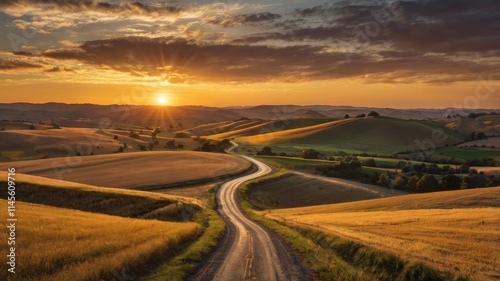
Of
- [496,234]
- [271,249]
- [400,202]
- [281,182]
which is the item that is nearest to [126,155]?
[281,182]

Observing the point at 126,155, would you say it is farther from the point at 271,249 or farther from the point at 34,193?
the point at 271,249

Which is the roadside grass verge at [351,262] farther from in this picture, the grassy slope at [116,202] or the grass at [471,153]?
the grass at [471,153]

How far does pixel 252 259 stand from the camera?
23.7 meters

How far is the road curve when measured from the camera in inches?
790

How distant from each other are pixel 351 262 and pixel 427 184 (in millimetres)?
71897

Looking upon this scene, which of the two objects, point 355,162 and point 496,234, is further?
point 355,162

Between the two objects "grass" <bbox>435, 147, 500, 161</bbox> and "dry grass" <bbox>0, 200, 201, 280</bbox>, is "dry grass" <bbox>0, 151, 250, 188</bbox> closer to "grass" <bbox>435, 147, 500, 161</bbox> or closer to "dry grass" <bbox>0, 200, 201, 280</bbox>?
"dry grass" <bbox>0, 200, 201, 280</bbox>

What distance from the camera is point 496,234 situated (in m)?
25.7

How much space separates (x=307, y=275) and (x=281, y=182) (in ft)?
213

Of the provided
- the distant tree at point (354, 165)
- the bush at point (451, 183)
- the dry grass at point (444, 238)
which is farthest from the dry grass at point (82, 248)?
the distant tree at point (354, 165)

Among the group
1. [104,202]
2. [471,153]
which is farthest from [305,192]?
[471,153]

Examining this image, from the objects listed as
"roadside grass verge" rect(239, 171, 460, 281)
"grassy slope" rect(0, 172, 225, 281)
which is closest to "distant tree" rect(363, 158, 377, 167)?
"grassy slope" rect(0, 172, 225, 281)

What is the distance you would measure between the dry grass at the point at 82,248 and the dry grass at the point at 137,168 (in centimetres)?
4989

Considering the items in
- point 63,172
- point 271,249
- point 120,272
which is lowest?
point 63,172
